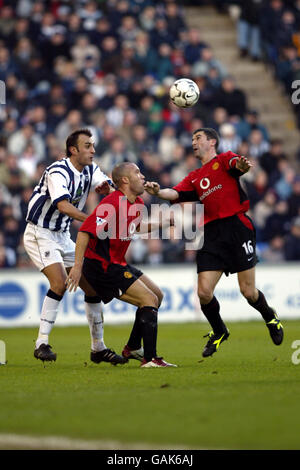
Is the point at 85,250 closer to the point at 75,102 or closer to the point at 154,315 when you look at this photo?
the point at 154,315

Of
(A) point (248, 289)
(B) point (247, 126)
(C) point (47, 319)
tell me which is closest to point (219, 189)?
(A) point (248, 289)

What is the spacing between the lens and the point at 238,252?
9898 millimetres

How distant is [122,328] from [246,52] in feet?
40.2

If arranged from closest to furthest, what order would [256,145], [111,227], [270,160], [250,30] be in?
[111,227] < [270,160] < [256,145] < [250,30]

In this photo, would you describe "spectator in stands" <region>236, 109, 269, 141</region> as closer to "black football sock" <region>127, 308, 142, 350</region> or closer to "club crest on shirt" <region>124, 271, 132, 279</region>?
"black football sock" <region>127, 308, 142, 350</region>

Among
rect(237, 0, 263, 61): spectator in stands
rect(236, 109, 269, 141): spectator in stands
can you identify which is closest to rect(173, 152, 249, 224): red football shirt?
rect(236, 109, 269, 141): spectator in stands

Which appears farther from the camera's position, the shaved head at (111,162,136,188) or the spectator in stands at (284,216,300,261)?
the spectator in stands at (284,216,300,261)

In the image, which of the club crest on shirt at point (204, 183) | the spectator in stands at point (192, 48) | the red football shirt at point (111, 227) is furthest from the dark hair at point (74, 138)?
the spectator in stands at point (192, 48)

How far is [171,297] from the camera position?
1762cm

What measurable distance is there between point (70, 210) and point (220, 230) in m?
1.70

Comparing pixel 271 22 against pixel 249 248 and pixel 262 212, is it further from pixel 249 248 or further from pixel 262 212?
pixel 249 248

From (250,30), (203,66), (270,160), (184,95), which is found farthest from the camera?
(250,30)

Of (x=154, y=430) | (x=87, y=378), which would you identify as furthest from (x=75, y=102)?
(x=154, y=430)

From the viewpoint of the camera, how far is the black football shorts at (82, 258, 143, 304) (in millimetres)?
9031
